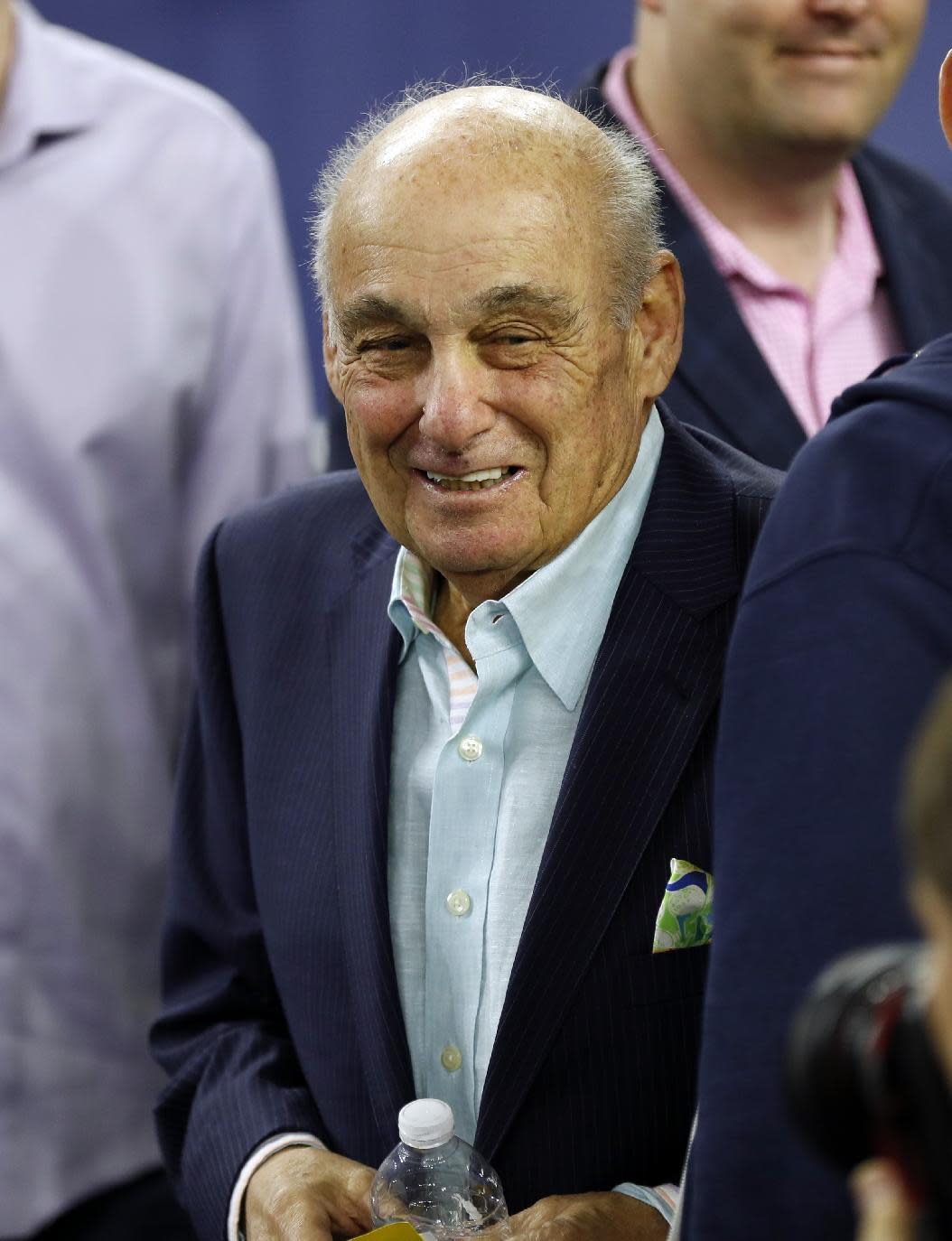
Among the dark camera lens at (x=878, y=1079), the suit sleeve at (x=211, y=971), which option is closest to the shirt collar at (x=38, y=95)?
the suit sleeve at (x=211, y=971)

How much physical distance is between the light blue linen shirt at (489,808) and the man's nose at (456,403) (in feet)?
0.51

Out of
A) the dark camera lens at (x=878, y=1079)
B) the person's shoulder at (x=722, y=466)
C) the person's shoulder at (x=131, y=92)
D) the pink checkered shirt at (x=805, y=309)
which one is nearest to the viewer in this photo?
the dark camera lens at (x=878, y=1079)

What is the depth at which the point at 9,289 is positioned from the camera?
8.07ft

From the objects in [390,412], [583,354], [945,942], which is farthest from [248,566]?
[945,942]

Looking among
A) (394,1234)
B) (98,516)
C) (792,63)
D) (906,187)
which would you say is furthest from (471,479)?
(906,187)

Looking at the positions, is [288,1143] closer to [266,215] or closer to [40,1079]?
[40,1079]

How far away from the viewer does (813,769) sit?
3.29 ft

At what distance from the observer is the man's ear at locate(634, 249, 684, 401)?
5.43ft

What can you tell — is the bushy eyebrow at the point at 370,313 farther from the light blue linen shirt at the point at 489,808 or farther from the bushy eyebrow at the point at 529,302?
the light blue linen shirt at the point at 489,808

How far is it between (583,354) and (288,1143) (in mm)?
827

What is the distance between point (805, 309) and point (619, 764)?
3.51 feet

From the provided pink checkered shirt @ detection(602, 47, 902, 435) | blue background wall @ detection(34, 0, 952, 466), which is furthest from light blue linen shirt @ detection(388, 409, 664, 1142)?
blue background wall @ detection(34, 0, 952, 466)

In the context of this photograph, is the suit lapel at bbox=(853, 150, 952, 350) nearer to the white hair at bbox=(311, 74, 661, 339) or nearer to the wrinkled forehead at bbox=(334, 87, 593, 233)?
the white hair at bbox=(311, 74, 661, 339)

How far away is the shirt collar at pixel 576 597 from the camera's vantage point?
157cm
